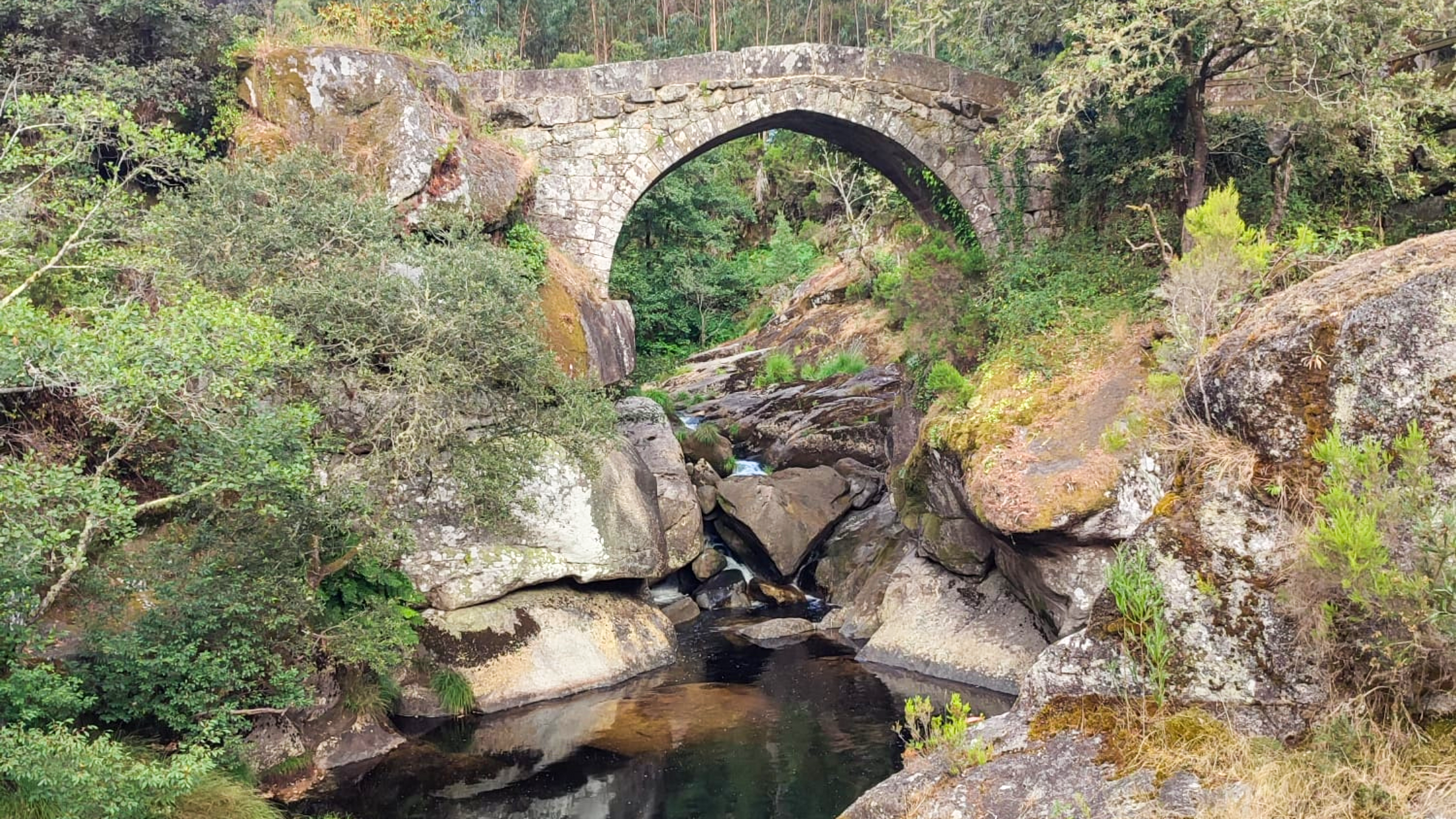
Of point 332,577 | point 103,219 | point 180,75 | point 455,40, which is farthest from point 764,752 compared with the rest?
point 455,40

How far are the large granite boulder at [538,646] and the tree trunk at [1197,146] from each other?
789cm

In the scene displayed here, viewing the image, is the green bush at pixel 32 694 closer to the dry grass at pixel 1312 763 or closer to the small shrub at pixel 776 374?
the dry grass at pixel 1312 763

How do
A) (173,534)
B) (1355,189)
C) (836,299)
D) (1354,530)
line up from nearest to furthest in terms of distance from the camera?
1. (1354,530)
2. (173,534)
3. (1355,189)
4. (836,299)

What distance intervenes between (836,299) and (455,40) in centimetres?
1277

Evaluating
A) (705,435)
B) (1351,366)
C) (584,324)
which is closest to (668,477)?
(584,324)

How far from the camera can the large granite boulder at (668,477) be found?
13.9 m

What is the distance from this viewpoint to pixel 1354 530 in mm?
3830

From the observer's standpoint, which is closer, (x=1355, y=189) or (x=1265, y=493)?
(x=1265, y=493)

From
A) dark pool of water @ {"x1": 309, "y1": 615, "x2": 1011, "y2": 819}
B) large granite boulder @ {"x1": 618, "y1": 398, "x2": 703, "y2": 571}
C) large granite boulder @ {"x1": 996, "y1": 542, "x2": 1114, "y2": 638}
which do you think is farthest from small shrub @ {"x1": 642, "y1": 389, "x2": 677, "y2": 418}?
large granite boulder @ {"x1": 996, "y1": 542, "x2": 1114, "y2": 638}

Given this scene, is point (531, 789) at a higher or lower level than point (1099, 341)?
lower

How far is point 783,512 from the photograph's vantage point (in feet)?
49.1

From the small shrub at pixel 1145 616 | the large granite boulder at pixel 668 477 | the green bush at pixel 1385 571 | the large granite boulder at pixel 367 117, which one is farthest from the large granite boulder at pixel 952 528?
the green bush at pixel 1385 571

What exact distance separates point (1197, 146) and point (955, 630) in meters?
6.58

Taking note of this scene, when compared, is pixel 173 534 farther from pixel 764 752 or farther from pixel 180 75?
pixel 180 75
